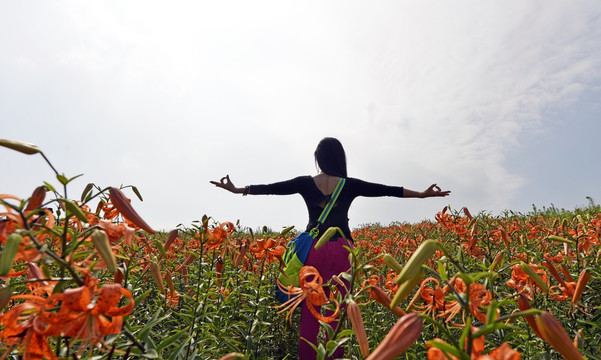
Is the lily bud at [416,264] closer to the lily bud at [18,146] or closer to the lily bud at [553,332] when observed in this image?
the lily bud at [553,332]

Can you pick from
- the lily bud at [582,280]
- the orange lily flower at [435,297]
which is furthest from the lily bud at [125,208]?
the lily bud at [582,280]

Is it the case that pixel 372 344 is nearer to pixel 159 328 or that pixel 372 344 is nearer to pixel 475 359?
pixel 159 328

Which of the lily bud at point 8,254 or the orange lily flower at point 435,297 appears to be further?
the orange lily flower at point 435,297

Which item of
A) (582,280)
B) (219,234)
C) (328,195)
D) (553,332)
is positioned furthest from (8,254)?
(328,195)

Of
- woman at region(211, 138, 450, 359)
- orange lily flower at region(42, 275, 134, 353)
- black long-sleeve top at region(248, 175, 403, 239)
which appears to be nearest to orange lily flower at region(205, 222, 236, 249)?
woman at region(211, 138, 450, 359)

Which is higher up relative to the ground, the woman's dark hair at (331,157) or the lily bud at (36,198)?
the woman's dark hair at (331,157)

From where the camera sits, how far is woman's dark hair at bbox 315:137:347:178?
291cm

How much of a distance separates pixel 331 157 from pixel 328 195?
A: 0.34m

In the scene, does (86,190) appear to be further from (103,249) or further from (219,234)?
(219,234)

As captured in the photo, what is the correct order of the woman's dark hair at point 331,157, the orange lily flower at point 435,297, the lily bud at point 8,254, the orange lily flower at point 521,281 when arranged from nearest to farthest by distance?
the lily bud at point 8,254
the orange lily flower at point 435,297
the orange lily flower at point 521,281
the woman's dark hair at point 331,157

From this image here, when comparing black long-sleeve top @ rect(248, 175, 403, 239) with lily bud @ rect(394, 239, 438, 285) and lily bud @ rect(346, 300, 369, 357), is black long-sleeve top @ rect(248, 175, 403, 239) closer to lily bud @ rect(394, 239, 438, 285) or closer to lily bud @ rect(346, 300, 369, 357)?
lily bud @ rect(346, 300, 369, 357)

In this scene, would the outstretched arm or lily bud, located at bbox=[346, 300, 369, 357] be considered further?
the outstretched arm

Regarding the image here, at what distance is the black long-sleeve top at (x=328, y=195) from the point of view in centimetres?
270

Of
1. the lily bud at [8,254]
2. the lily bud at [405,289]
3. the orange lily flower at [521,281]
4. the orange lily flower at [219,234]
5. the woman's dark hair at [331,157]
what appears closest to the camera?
the lily bud at [8,254]
